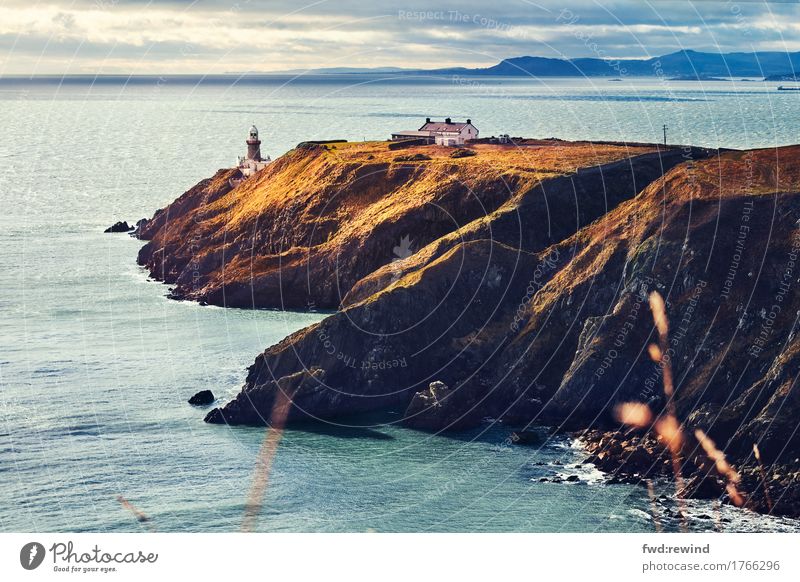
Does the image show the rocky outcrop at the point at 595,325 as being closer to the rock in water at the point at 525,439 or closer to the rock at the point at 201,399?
the rock in water at the point at 525,439

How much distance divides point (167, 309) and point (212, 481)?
58.7 meters

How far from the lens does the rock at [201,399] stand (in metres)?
114

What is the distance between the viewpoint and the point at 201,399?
114062mm

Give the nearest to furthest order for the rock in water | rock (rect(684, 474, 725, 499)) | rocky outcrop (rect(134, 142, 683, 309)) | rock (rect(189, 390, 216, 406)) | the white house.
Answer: rock (rect(684, 474, 725, 499)) → the rock in water → rock (rect(189, 390, 216, 406)) → rocky outcrop (rect(134, 142, 683, 309)) → the white house

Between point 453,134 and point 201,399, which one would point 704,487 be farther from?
point 453,134

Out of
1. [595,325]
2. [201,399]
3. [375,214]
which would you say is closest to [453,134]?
[375,214]

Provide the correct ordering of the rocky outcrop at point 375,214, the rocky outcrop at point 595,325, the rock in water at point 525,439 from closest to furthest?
the rocky outcrop at point 595,325 → the rock in water at point 525,439 → the rocky outcrop at point 375,214

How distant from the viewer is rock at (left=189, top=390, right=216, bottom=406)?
11400 cm

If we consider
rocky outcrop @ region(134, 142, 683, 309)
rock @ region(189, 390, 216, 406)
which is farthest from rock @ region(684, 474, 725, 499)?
rocky outcrop @ region(134, 142, 683, 309)

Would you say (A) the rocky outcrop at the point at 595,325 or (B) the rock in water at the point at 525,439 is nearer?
(A) the rocky outcrop at the point at 595,325

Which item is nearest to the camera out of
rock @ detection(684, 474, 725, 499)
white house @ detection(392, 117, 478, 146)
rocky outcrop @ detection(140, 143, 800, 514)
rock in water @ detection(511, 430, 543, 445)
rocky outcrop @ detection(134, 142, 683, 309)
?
rock @ detection(684, 474, 725, 499)

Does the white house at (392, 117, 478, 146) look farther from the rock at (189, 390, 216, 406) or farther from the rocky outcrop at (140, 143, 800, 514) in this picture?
the rock at (189, 390, 216, 406)

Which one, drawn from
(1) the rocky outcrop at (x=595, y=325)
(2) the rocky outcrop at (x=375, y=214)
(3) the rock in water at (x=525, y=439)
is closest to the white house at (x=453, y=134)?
(2) the rocky outcrop at (x=375, y=214)

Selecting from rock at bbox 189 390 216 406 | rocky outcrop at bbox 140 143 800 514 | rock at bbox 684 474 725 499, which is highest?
rocky outcrop at bbox 140 143 800 514
